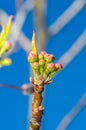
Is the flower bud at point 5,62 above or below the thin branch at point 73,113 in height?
below

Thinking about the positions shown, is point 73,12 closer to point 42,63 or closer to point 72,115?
point 72,115

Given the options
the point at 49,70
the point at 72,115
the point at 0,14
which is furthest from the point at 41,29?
the point at 49,70

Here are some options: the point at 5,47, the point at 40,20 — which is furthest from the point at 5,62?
the point at 40,20

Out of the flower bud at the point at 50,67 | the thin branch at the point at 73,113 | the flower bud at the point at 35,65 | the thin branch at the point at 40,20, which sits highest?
the thin branch at the point at 40,20

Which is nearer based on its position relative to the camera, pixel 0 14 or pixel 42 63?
pixel 42 63

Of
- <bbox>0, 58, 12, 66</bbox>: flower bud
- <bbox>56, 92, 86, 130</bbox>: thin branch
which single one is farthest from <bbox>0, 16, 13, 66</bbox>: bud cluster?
<bbox>56, 92, 86, 130</bbox>: thin branch

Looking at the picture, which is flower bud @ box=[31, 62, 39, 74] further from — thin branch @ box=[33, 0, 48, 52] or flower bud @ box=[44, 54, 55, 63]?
thin branch @ box=[33, 0, 48, 52]

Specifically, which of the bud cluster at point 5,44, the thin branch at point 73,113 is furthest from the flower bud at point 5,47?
the thin branch at point 73,113

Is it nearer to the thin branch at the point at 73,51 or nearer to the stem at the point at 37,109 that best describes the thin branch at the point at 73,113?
the thin branch at the point at 73,51

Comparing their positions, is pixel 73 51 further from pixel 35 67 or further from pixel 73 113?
pixel 35 67
